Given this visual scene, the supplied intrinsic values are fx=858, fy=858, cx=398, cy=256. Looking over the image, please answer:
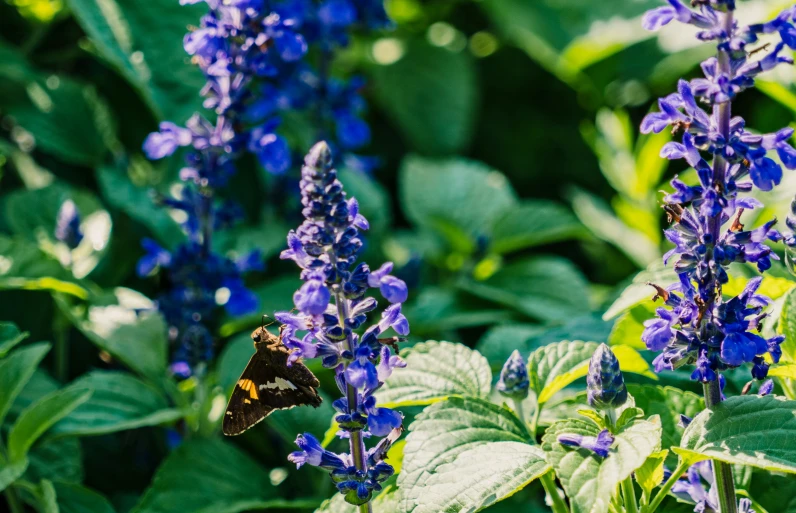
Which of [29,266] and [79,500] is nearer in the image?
[79,500]

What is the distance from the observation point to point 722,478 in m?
1.27

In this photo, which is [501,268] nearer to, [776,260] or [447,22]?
[776,260]

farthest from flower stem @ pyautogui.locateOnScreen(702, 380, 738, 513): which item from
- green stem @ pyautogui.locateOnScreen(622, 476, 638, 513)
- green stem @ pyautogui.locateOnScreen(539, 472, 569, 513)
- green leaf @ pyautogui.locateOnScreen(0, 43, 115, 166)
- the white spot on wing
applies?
green leaf @ pyautogui.locateOnScreen(0, 43, 115, 166)

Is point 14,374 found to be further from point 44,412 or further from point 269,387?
point 269,387

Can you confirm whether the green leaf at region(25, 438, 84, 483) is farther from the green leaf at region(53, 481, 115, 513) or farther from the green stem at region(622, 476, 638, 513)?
the green stem at region(622, 476, 638, 513)

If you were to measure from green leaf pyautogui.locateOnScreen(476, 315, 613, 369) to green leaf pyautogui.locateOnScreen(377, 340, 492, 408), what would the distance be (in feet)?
0.86

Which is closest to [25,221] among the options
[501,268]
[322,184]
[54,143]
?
[54,143]

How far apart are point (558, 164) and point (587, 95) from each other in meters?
0.29

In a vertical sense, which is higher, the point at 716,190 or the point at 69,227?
the point at 69,227

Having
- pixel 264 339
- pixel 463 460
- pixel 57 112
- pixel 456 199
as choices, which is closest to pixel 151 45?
pixel 57 112

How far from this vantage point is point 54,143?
256cm

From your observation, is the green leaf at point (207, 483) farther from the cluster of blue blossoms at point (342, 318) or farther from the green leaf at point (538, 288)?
the green leaf at point (538, 288)

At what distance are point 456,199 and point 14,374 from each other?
1.51 m

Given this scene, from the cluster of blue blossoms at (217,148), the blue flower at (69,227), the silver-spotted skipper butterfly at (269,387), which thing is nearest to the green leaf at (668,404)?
the silver-spotted skipper butterfly at (269,387)
